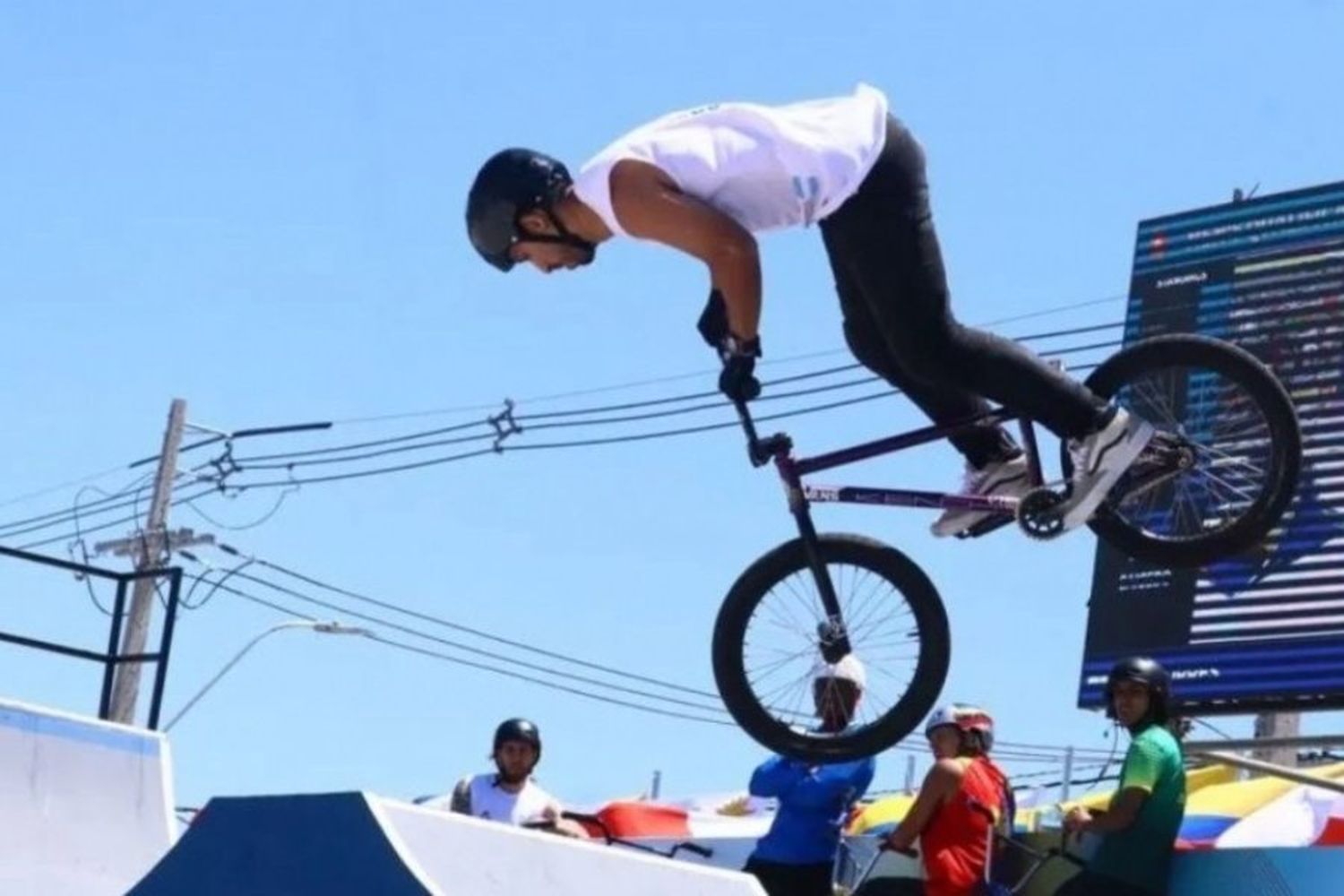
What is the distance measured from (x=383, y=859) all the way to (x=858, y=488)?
2.15 metres

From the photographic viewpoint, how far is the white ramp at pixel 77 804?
9.77 meters

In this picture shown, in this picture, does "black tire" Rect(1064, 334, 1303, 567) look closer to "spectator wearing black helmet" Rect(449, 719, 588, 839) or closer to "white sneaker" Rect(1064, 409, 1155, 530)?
"white sneaker" Rect(1064, 409, 1155, 530)

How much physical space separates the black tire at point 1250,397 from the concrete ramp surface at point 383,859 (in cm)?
184

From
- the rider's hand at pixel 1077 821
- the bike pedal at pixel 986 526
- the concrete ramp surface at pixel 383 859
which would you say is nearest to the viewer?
the concrete ramp surface at pixel 383 859

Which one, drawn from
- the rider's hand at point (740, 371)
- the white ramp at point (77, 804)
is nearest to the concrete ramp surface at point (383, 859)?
the rider's hand at point (740, 371)

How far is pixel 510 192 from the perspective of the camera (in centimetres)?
719

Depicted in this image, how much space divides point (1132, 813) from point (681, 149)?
2802mm

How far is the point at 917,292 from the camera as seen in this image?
7492 mm

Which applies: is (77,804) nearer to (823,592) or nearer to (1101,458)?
(823,592)

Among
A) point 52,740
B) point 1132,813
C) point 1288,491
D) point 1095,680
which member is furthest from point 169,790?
point 1095,680

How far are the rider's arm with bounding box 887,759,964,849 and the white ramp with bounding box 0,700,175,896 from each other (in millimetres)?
2932

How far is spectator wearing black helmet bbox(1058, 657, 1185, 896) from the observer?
8.47 m

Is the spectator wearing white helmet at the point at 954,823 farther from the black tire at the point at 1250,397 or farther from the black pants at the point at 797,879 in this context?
the black tire at the point at 1250,397

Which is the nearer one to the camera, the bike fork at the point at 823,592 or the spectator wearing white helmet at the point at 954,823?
the bike fork at the point at 823,592
